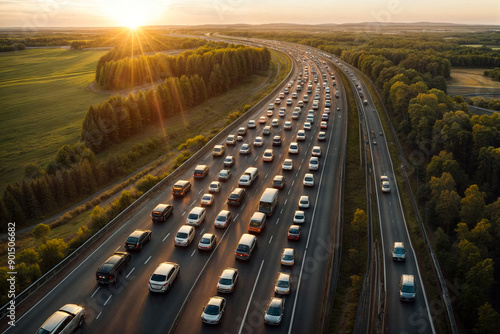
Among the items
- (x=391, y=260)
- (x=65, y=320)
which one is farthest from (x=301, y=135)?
(x=65, y=320)

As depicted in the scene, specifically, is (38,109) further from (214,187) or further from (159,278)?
(159,278)

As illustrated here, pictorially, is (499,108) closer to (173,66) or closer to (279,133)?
(279,133)

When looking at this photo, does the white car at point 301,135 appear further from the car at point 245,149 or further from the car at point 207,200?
the car at point 207,200

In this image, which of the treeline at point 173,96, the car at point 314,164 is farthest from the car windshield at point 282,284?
the treeline at point 173,96

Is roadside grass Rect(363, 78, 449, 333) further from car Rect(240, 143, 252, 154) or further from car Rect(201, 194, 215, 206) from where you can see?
car Rect(240, 143, 252, 154)

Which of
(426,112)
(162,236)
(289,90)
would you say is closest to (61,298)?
(162,236)
